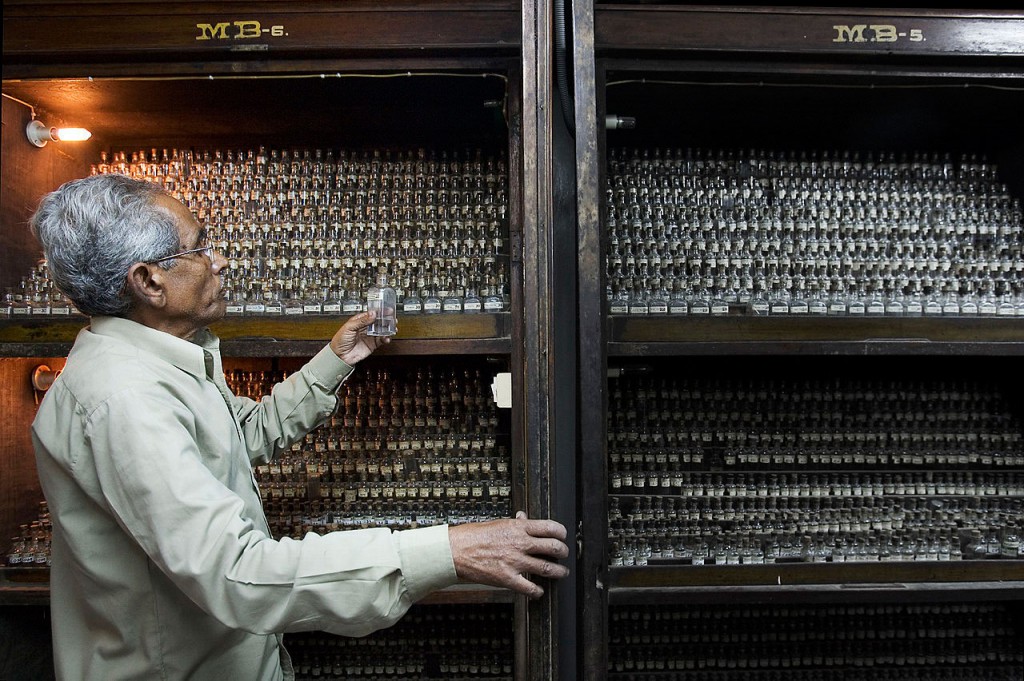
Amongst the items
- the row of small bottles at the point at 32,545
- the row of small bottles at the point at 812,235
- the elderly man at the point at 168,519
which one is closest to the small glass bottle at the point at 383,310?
the elderly man at the point at 168,519

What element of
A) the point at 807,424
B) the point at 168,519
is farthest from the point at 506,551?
the point at 807,424

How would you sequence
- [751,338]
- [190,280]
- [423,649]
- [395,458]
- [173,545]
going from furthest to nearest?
[423,649] → [395,458] → [751,338] → [190,280] → [173,545]

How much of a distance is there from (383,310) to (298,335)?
25 cm

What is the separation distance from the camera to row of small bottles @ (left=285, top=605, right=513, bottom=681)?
82.0 inches

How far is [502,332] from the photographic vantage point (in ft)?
5.73

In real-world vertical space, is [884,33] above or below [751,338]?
above

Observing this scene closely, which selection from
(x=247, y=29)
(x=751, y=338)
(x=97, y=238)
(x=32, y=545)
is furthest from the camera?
(x=32, y=545)

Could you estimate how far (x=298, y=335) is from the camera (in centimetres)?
177

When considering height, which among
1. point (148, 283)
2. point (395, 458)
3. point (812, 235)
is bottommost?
point (395, 458)

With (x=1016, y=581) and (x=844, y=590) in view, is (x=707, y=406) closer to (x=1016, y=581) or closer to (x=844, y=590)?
(x=844, y=590)

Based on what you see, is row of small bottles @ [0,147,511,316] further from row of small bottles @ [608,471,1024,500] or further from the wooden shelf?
row of small bottles @ [608,471,1024,500]

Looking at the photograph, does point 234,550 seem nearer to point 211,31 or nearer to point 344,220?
point 344,220

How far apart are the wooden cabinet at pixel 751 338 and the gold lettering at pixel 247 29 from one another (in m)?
0.82

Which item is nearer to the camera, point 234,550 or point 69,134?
point 234,550
